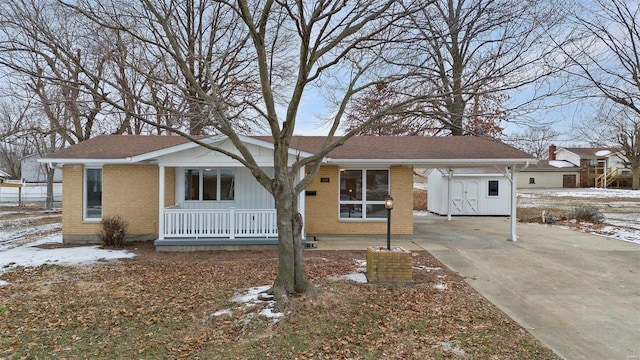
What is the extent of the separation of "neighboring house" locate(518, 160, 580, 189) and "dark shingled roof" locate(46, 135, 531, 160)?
39.7 metres

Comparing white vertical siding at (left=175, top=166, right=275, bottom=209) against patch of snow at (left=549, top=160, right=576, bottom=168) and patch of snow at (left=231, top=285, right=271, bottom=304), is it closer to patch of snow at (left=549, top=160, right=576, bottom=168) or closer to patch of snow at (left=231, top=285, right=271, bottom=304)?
patch of snow at (left=231, top=285, right=271, bottom=304)

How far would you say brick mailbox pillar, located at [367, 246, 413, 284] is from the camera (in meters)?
6.77

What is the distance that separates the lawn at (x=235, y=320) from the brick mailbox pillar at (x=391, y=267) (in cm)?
23

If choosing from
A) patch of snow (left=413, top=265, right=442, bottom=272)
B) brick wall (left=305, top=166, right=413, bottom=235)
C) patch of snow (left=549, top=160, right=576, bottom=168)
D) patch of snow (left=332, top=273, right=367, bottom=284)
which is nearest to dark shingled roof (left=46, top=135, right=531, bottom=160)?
brick wall (left=305, top=166, right=413, bottom=235)

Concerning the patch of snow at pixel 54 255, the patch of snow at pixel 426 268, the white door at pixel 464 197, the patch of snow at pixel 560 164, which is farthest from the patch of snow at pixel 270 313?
the patch of snow at pixel 560 164

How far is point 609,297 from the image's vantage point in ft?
20.3

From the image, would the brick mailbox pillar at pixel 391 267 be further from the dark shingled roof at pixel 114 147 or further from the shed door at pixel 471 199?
the shed door at pixel 471 199

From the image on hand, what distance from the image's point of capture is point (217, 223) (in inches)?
407

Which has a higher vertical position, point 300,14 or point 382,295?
point 300,14

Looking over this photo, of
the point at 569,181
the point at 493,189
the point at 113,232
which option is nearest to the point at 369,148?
the point at 113,232

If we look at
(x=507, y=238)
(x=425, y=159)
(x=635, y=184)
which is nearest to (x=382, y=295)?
(x=425, y=159)

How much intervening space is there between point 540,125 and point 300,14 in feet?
13.4

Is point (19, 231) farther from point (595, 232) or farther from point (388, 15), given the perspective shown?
point (595, 232)

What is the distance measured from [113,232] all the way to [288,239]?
283 inches
